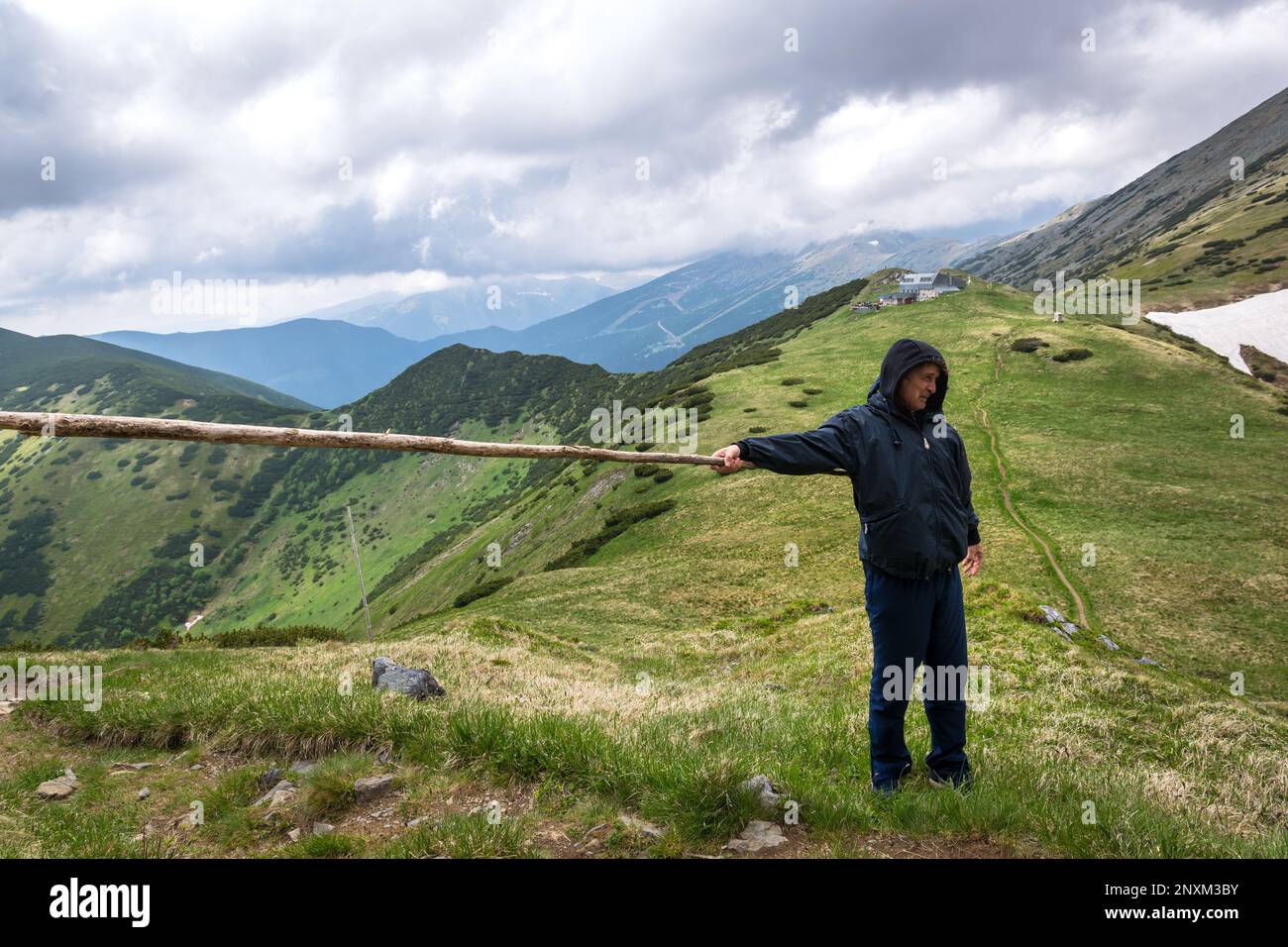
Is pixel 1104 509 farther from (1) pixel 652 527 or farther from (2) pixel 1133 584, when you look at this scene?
(1) pixel 652 527

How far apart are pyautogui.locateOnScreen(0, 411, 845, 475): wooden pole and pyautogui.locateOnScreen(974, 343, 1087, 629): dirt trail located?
19088mm

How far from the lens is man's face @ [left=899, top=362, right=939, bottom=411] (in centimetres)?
602

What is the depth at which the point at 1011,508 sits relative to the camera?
31.2 metres

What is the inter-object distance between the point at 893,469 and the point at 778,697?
6.88m

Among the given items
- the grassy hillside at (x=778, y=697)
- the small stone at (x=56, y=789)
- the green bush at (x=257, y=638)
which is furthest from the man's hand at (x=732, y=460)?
the green bush at (x=257, y=638)

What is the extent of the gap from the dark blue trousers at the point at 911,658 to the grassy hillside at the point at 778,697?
12.7 inches

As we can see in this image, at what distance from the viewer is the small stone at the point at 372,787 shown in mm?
5539

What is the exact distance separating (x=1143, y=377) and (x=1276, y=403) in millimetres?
8072

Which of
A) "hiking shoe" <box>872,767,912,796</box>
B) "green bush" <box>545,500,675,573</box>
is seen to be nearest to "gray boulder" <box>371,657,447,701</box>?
"hiking shoe" <box>872,767,912,796</box>

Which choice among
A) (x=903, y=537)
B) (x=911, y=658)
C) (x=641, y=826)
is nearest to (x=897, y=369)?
(x=903, y=537)

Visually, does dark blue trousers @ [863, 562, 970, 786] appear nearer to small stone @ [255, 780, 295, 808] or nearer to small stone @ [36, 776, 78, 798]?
small stone @ [255, 780, 295, 808]

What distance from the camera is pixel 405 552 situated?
15625cm

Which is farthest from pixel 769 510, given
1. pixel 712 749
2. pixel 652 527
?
pixel 712 749

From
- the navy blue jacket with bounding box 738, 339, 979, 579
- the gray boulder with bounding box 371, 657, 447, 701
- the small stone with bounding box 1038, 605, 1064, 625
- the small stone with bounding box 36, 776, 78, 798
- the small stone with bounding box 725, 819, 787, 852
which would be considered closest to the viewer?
the small stone with bounding box 725, 819, 787, 852
